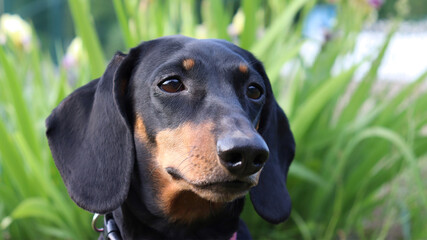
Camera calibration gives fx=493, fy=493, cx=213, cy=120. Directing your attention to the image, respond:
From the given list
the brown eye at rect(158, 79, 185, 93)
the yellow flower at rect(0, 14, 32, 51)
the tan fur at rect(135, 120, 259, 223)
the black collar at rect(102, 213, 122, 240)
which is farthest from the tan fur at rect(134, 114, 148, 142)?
the yellow flower at rect(0, 14, 32, 51)

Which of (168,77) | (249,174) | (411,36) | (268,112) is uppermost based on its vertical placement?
(168,77)

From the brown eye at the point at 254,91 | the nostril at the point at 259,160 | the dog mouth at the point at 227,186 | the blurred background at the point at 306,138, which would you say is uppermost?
the nostril at the point at 259,160

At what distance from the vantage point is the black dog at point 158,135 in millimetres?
1675

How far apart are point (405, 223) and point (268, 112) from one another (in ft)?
4.13

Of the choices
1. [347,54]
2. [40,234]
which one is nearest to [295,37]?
[347,54]

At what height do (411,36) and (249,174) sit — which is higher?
(249,174)

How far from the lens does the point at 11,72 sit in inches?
104

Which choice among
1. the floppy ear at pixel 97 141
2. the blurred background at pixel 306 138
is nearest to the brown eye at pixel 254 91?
the floppy ear at pixel 97 141

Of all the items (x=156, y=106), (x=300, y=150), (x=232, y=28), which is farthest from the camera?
(x=232, y=28)

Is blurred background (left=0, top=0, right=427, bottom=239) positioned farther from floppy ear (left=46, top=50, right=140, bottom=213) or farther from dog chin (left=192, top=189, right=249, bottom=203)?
dog chin (left=192, top=189, right=249, bottom=203)

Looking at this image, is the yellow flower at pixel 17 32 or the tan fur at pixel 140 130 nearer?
the tan fur at pixel 140 130

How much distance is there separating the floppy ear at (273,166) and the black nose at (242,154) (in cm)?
51

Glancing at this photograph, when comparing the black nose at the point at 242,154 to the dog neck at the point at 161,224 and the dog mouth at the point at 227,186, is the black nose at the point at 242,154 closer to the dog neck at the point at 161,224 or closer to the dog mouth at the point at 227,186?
the dog mouth at the point at 227,186

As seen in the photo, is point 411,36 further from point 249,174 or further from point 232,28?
point 249,174
